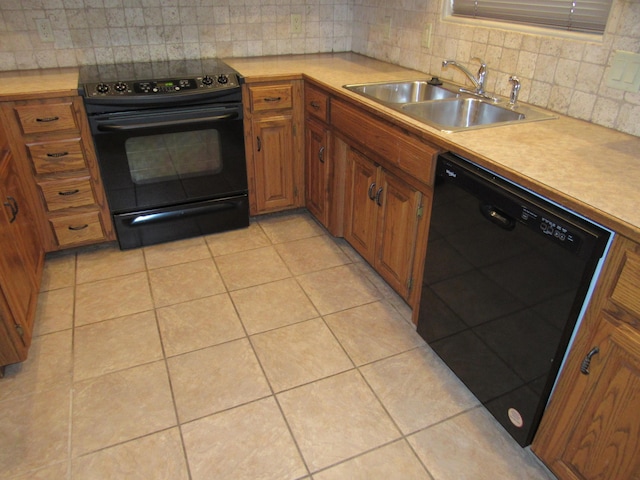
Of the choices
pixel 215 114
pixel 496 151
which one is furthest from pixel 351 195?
pixel 496 151

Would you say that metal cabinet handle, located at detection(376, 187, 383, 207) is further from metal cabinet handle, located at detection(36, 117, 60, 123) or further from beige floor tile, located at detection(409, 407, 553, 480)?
metal cabinet handle, located at detection(36, 117, 60, 123)

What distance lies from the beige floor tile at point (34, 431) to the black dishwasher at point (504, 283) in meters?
1.42

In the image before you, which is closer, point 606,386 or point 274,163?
point 606,386

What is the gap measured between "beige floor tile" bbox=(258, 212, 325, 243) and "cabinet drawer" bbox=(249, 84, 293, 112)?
704 millimetres

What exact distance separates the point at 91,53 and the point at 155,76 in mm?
567

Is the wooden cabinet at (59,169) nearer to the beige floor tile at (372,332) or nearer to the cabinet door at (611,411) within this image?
the beige floor tile at (372,332)

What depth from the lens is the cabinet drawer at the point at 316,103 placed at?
8.02 ft

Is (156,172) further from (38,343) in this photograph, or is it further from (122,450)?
(122,450)

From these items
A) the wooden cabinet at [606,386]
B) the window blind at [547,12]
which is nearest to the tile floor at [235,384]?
the wooden cabinet at [606,386]

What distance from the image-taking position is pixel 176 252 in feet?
8.64

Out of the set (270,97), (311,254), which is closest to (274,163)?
(270,97)

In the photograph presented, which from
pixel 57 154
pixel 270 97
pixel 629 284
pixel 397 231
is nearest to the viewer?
pixel 629 284

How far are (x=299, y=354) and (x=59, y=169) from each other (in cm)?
153

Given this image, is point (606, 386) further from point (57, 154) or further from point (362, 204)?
point (57, 154)
